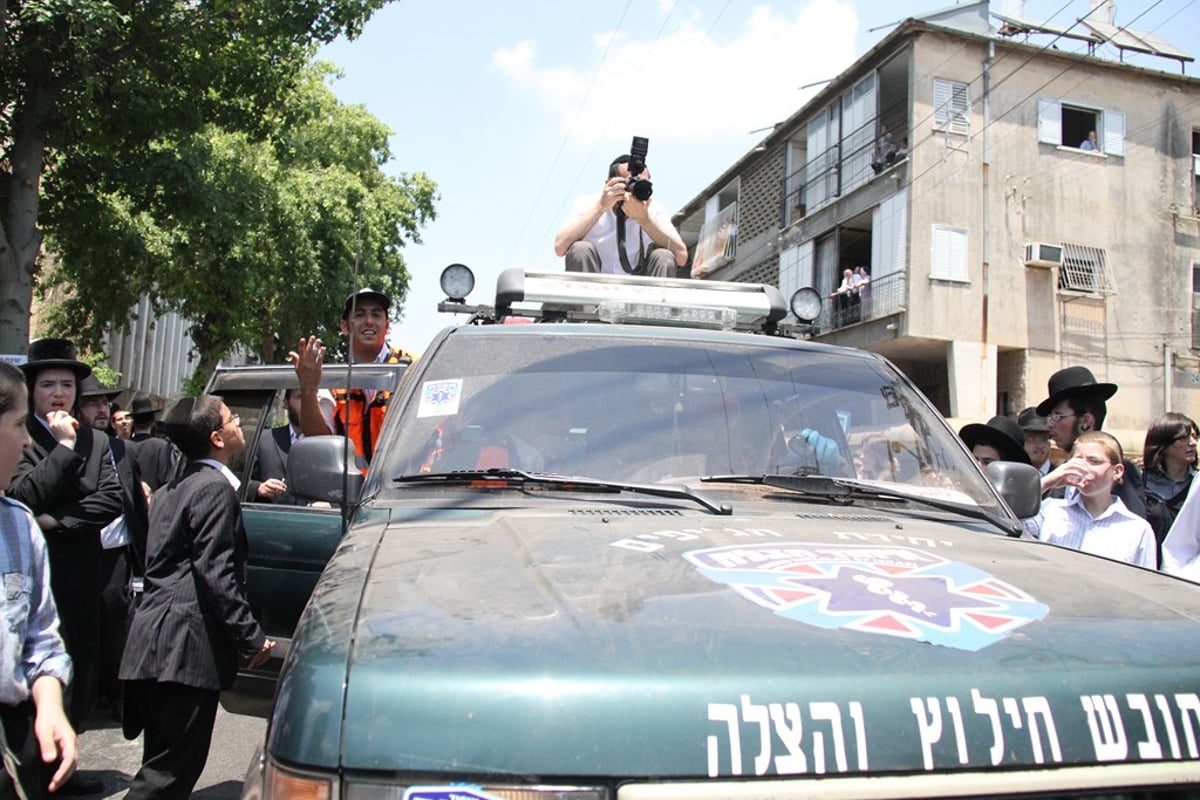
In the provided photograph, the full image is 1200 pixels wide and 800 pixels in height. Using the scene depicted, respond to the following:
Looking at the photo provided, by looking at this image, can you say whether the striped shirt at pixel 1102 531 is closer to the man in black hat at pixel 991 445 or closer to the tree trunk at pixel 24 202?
the man in black hat at pixel 991 445

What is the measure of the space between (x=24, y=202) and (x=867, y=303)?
57.6 ft

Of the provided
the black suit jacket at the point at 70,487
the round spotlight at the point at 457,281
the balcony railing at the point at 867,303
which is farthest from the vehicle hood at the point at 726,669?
the balcony railing at the point at 867,303

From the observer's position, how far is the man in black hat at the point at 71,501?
4.41 m

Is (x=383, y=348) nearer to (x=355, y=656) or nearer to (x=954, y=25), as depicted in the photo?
(x=355, y=656)

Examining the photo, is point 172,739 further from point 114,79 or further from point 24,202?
point 114,79

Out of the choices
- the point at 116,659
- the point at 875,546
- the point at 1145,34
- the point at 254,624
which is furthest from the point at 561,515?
the point at 1145,34

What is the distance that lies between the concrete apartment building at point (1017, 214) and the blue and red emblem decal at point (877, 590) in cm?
2059

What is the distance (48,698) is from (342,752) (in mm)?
1284

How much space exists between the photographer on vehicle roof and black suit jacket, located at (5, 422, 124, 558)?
248cm

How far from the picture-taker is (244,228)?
14430mm

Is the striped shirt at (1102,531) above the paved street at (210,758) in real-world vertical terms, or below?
above

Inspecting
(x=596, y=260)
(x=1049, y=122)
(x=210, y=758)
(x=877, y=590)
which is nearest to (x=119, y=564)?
(x=210, y=758)

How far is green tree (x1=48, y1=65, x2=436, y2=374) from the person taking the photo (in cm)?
1288

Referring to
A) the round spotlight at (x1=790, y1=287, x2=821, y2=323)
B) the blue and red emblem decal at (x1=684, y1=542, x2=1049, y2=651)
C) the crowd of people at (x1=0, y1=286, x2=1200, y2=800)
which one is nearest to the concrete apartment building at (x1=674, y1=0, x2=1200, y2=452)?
the crowd of people at (x1=0, y1=286, x2=1200, y2=800)
